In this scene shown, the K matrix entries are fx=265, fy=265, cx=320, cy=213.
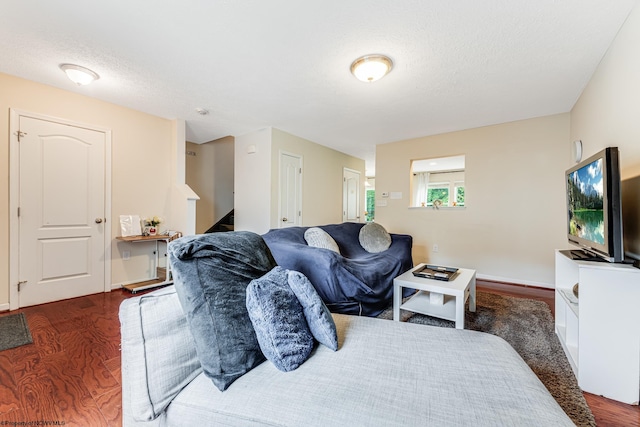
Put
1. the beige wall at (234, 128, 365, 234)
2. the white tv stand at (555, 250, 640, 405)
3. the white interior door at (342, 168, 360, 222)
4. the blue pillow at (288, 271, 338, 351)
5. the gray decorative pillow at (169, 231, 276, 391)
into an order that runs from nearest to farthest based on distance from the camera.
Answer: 1. the gray decorative pillow at (169, 231, 276, 391)
2. the blue pillow at (288, 271, 338, 351)
3. the white tv stand at (555, 250, 640, 405)
4. the beige wall at (234, 128, 365, 234)
5. the white interior door at (342, 168, 360, 222)

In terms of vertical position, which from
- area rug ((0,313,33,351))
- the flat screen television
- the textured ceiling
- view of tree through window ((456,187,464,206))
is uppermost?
the textured ceiling

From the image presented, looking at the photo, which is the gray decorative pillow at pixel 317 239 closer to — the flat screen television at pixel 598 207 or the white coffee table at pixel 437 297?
the white coffee table at pixel 437 297

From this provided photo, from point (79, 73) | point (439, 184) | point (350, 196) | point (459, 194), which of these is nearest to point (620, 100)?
point (79, 73)

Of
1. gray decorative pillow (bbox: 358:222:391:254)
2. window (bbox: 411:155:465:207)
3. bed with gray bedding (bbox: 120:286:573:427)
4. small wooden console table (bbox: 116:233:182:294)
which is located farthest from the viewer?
window (bbox: 411:155:465:207)

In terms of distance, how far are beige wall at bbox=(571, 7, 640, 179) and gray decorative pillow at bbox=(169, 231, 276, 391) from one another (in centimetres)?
Answer: 253

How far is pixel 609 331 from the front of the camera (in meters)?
1.50

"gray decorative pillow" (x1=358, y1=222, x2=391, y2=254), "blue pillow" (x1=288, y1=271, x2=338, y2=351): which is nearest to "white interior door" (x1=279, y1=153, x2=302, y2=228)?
"gray decorative pillow" (x1=358, y1=222, x2=391, y2=254)

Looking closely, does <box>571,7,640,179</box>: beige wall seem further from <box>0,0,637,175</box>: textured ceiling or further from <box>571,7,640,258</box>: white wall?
<box>0,0,637,175</box>: textured ceiling

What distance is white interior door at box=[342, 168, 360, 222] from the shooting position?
20.4 feet

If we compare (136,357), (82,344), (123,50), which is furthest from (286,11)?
(82,344)

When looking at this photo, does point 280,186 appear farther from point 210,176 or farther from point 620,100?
point 620,100

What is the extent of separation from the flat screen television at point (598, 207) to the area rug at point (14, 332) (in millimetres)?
4050

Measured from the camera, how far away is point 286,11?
1.80m

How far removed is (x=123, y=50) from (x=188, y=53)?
1.72 feet
